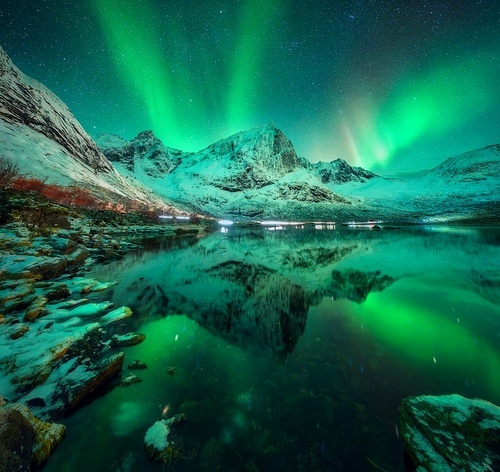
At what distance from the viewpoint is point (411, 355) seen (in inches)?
207

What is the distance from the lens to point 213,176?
159375mm

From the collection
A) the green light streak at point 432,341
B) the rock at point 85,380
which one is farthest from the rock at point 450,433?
the rock at point 85,380

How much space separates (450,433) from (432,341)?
12.6 ft

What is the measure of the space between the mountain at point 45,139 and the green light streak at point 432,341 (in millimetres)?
56357

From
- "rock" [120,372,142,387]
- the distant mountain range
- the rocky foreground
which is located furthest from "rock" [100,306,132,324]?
the distant mountain range

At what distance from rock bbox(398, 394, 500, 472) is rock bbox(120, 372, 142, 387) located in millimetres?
4246

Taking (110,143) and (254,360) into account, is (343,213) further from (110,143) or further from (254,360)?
(110,143)

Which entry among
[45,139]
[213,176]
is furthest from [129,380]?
[213,176]

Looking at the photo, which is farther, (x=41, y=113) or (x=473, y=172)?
(x=473, y=172)

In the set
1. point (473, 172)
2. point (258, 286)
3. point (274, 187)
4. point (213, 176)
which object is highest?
point (473, 172)

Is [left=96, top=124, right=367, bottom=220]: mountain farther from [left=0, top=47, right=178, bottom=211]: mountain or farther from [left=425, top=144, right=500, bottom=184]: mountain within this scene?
[left=425, top=144, right=500, bottom=184]: mountain

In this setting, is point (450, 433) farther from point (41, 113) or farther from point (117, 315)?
point (41, 113)

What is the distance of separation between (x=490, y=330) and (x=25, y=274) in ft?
50.9

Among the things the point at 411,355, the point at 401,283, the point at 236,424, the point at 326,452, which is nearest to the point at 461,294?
the point at 401,283
